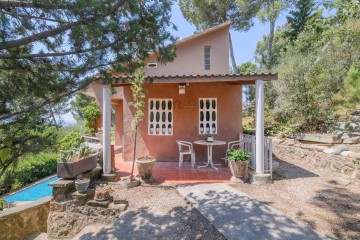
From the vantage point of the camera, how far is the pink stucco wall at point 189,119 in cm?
890

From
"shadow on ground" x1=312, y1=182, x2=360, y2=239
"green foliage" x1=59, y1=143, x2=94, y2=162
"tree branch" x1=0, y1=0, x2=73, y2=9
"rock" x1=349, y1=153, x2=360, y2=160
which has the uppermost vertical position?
"tree branch" x1=0, y1=0, x2=73, y2=9

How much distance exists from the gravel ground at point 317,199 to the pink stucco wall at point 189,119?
8.91 feet

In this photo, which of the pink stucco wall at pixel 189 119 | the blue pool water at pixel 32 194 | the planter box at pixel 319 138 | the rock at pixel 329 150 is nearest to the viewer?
the blue pool water at pixel 32 194

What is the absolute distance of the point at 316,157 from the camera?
9000mm

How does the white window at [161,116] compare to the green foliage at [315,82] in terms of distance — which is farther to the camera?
the green foliage at [315,82]

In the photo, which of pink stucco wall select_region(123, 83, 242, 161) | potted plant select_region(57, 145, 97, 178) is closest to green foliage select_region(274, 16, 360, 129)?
pink stucco wall select_region(123, 83, 242, 161)

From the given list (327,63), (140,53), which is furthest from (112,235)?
(327,63)

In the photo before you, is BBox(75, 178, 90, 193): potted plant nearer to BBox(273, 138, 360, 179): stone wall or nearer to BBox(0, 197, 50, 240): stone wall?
BBox(0, 197, 50, 240): stone wall

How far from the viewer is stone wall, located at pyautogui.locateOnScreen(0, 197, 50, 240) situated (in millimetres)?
4754

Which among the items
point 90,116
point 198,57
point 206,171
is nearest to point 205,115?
point 206,171

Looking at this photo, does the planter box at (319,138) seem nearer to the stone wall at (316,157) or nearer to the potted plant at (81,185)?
the stone wall at (316,157)

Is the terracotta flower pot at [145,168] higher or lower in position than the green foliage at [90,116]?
lower

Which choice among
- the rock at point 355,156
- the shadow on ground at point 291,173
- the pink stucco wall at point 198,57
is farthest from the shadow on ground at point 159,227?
the pink stucco wall at point 198,57

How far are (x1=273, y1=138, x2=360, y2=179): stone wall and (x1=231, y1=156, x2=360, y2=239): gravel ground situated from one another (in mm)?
471
